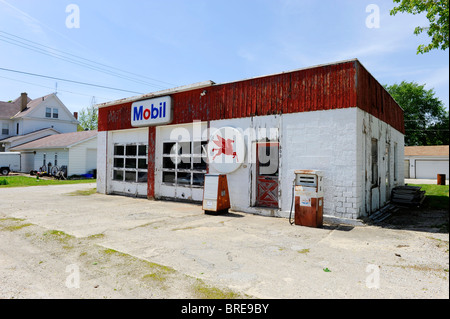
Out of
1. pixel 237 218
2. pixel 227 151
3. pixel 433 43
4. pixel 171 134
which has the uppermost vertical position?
pixel 433 43

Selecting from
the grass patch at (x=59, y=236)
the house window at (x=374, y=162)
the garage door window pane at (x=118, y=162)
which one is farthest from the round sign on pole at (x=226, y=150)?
the garage door window pane at (x=118, y=162)

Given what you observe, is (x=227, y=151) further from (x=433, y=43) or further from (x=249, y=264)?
(x=433, y=43)

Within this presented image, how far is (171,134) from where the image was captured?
39.5 feet

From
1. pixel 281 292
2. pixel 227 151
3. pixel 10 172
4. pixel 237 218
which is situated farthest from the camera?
pixel 10 172

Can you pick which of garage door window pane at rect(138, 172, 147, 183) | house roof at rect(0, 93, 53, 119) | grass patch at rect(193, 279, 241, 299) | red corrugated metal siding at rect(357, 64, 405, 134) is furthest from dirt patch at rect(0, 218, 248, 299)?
house roof at rect(0, 93, 53, 119)

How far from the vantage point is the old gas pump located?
7.29 metres

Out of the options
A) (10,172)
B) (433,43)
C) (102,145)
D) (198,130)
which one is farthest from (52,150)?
(433,43)

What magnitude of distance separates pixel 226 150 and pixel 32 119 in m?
36.7

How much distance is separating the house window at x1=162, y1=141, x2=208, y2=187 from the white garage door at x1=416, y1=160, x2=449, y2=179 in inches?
1229

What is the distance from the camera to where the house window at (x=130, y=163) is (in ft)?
43.4

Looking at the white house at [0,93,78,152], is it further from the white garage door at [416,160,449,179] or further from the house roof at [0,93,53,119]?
the white garage door at [416,160,449,179]

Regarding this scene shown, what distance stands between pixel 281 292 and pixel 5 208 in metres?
10.9

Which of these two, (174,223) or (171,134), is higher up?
(171,134)

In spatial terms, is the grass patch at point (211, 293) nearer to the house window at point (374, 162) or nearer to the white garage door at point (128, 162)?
the house window at point (374, 162)
